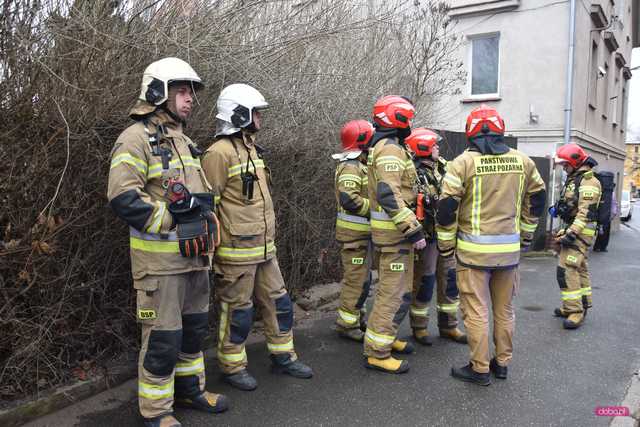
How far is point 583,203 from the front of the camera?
558 centimetres

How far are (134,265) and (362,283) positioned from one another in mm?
2456

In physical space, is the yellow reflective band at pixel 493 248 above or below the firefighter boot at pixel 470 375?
above

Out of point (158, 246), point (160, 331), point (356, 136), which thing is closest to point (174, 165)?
point (158, 246)

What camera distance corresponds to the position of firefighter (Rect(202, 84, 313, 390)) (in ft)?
12.0

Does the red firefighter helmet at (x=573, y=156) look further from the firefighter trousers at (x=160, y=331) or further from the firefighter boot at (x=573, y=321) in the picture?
the firefighter trousers at (x=160, y=331)

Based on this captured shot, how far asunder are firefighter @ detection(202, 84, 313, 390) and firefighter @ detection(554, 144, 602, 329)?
358 centimetres

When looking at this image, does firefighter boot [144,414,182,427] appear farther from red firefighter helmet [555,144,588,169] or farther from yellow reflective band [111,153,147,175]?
red firefighter helmet [555,144,588,169]

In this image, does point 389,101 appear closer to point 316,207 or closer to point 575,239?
point 316,207

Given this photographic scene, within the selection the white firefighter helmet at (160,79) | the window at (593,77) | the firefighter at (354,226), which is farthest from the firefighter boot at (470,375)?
the window at (593,77)

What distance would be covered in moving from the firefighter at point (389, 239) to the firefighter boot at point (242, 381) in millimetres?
1060

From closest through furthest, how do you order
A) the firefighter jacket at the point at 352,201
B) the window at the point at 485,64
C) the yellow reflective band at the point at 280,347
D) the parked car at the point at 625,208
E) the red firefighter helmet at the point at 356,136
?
1. the yellow reflective band at the point at 280,347
2. the firefighter jacket at the point at 352,201
3. the red firefighter helmet at the point at 356,136
4. the window at the point at 485,64
5. the parked car at the point at 625,208

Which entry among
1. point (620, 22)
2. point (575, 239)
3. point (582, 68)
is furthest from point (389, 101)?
point (620, 22)

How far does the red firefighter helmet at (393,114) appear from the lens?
13.8 feet

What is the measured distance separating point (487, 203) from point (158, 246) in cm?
250
